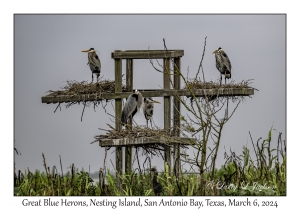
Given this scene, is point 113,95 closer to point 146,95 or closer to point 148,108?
point 146,95

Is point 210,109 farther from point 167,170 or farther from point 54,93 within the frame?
point 54,93

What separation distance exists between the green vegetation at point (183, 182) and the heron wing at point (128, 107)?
0.78m

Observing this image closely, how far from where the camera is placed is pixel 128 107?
13.0m

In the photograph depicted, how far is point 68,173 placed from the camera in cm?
1336

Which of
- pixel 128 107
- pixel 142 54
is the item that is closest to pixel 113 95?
pixel 128 107

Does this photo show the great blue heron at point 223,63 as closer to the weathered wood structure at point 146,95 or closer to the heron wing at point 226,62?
the heron wing at point 226,62

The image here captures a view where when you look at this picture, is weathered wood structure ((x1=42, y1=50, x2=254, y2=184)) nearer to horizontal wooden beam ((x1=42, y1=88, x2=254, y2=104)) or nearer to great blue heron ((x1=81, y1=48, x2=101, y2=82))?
horizontal wooden beam ((x1=42, y1=88, x2=254, y2=104))

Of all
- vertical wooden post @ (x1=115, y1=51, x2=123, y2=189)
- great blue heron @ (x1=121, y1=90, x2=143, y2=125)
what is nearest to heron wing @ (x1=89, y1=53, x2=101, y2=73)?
great blue heron @ (x1=121, y1=90, x2=143, y2=125)

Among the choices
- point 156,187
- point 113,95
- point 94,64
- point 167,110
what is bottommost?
point 156,187

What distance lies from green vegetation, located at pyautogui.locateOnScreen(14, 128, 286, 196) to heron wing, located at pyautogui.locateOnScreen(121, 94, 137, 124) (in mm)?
776

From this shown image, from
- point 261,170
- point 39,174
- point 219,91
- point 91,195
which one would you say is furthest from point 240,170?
point 39,174

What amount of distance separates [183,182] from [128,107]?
1.44 meters

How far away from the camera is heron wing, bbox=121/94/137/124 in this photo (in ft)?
42.5

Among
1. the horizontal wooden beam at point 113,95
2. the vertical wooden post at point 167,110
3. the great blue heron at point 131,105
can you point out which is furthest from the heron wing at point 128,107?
the vertical wooden post at point 167,110
